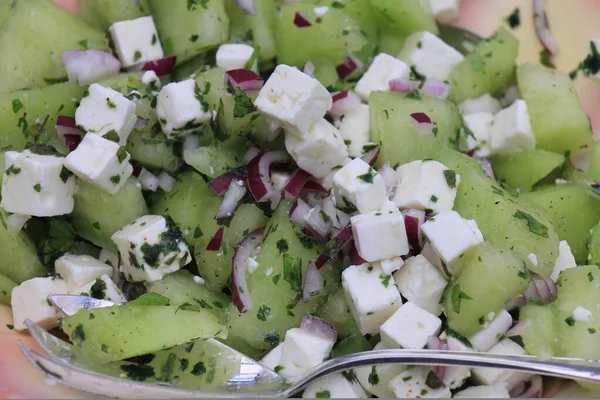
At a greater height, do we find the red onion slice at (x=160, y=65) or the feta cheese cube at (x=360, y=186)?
the red onion slice at (x=160, y=65)

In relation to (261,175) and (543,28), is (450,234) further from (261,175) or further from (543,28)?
(543,28)

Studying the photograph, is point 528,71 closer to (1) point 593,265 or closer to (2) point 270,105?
(1) point 593,265

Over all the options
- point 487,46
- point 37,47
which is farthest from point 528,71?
point 37,47

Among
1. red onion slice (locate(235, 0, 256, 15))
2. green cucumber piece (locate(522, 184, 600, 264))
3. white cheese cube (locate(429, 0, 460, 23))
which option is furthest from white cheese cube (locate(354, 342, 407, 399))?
white cheese cube (locate(429, 0, 460, 23))

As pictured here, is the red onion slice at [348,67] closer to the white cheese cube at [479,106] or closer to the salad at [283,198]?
the salad at [283,198]

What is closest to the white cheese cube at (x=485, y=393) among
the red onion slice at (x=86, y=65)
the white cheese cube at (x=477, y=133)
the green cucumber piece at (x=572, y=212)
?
the green cucumber piece at (x=572, y=212)

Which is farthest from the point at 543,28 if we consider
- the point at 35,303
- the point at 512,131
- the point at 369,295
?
the point at 35,303
